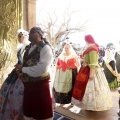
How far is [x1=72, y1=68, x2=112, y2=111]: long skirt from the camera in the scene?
2.77 m

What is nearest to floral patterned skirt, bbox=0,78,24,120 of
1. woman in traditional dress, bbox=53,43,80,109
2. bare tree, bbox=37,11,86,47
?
woman in traditional dress, bbox=53,43,80,109

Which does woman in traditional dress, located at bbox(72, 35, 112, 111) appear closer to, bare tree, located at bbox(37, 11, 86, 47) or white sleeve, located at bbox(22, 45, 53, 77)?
white sleeve, located at bbox(22, 45, 53, 77)

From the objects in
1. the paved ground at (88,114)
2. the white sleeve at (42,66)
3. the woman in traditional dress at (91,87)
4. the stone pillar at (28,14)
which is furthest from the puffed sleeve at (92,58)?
the white sleeve at (42,66)

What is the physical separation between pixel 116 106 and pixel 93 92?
0.76 m

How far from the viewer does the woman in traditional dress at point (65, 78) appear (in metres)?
3.14

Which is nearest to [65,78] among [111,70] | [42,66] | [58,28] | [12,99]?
[12,99]

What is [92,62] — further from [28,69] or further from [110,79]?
[110,79]

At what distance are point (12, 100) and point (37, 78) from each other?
Answer: 426 mm

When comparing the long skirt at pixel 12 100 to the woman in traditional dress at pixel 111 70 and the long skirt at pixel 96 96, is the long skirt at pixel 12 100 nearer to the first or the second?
the long skirt at pixel 96 96

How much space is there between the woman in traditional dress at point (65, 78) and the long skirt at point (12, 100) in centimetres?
127

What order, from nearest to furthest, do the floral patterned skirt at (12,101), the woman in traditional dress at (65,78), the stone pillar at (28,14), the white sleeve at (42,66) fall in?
the white sleeve at (42,66)
the floral patterned skirt at (12,101)
the stone pillar at (28,14)
the woman in traditional dress at (65,78)

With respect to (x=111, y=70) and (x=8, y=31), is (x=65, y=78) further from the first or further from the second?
(x=111, y=70)

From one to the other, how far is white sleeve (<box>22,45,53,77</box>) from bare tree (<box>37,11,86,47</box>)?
25.2 ft

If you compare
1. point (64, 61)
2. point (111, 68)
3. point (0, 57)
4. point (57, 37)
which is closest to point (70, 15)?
point (57, 37)
